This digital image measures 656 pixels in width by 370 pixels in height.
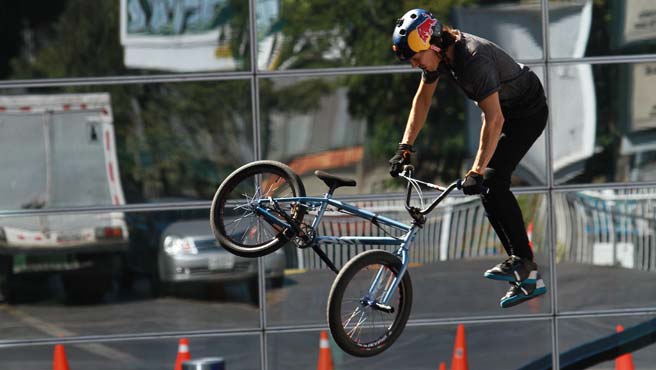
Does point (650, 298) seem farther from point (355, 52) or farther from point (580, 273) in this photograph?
point (355, 52)

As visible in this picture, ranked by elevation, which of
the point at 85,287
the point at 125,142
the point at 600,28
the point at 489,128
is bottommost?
the point at 85,287

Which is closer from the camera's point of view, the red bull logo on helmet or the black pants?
the red bull logo on helmet

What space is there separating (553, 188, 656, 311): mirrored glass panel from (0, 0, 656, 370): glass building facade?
4 centimetres

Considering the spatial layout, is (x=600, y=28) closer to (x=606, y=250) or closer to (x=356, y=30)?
(x=606, y=250)

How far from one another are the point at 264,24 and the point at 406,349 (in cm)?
287

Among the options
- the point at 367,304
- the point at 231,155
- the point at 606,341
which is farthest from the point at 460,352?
the point at 367,304

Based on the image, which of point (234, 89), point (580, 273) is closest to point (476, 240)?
point (580, 273)

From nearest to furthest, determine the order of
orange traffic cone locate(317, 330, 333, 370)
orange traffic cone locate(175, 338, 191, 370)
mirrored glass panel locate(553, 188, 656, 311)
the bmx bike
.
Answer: the bmx bike
orange traffic cone locate(175, 338, 191, 370)
orange traffic cone locate(317, 330, 333, 370)
mirrored glass panel locate(553, 188, 656, 311)

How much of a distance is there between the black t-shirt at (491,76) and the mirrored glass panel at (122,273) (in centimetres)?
337

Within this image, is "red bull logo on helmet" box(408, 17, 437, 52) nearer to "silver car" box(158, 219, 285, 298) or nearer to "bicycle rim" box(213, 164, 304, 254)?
"bicycle rim" box(213, 164, 304, 254)

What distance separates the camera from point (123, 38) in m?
11.2

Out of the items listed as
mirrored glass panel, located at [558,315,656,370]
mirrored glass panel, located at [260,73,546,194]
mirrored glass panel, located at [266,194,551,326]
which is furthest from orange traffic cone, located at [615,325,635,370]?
mirrored glass panel, located at [260,73,546,194]

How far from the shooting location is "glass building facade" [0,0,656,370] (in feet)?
36.6

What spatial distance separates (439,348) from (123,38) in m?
3.57
